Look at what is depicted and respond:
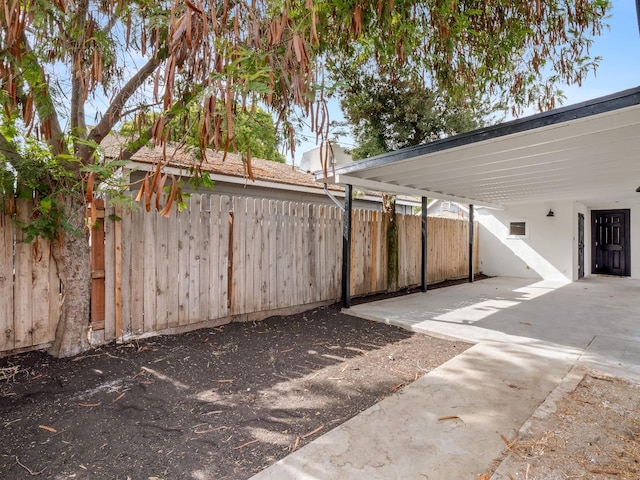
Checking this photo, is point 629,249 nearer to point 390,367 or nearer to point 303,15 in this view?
point 390,367

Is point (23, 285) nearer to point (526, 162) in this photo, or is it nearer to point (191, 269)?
point (191, 269)

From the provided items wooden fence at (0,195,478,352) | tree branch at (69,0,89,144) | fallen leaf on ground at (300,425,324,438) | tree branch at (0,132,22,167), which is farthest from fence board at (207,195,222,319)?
fallen leaf on ground at (300,425,324,438)

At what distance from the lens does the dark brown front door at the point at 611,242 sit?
34.6 ft

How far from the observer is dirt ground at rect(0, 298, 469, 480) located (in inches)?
76.4

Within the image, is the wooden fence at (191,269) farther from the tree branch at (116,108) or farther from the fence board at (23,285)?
the tree branch at (116,108)

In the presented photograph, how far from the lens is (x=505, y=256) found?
1089cm

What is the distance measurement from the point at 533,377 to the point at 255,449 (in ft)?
8.14

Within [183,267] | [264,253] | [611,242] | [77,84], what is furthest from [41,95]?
[611,242]

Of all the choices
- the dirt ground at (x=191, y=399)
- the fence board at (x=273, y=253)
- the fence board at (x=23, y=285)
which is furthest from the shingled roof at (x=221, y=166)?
the dirt ground at (x=191, y=399)

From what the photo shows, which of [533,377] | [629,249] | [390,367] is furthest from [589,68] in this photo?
[629,249]

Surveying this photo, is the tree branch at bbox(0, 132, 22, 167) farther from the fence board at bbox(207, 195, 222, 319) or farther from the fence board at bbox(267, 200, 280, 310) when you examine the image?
the fence board at bbox(267, 200, 280, 310)

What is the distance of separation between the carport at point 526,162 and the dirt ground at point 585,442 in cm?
202

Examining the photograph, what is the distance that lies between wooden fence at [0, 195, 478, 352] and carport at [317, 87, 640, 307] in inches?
26.5

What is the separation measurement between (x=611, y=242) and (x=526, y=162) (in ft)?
28.8
